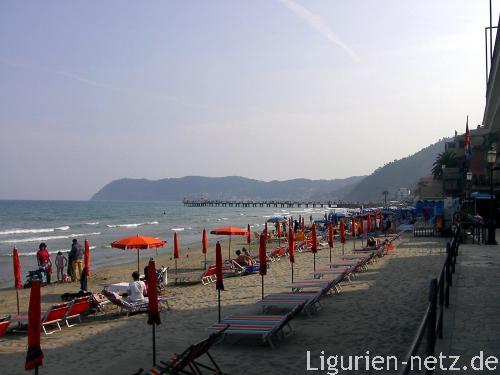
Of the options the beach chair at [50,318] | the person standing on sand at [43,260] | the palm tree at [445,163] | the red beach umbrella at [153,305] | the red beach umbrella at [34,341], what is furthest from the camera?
the palm tree at [445,163]

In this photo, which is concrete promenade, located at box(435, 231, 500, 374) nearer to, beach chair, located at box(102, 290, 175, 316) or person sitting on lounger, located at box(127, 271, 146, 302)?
beach chair, located at box(102, 290, 175, 316)

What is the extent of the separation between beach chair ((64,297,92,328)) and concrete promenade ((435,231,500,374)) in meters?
6.93

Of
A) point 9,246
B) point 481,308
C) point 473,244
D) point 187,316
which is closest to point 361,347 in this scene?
point 481,308

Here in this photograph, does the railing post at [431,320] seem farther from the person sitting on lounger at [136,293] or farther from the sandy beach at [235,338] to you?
the person sitting on lounger at [136,293]

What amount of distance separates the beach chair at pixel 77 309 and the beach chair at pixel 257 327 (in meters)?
3.76

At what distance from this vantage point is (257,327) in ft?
25.6

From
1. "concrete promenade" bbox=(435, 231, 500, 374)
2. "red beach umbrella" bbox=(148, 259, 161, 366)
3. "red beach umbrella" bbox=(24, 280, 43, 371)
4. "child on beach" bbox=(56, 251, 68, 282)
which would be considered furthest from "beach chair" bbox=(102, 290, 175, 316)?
"child on beach" bbox=(56, 251, 68, 282)

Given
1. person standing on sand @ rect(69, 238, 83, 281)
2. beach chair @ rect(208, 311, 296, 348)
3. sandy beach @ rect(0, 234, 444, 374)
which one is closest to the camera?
sandy beach @ rect(0, 234, 444, 374)

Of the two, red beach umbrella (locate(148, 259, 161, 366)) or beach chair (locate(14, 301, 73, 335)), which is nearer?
red beach umbrella (locate(148, 259, 161, 366))

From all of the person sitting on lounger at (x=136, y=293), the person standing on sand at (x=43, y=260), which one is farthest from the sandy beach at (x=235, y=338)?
the person standing on sand at (x=43, y=260)

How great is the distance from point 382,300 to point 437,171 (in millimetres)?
58997

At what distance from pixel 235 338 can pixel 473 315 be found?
3651 mm

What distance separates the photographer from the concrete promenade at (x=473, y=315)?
6.20m

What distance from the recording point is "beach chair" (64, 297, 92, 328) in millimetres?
10297
